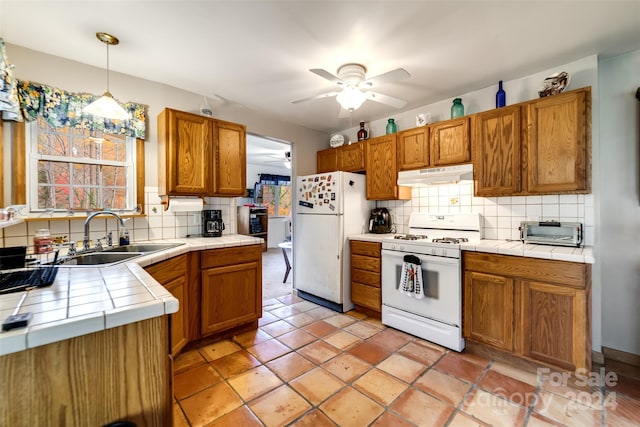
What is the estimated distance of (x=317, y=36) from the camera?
1844 mm

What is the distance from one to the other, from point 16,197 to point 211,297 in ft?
5.05

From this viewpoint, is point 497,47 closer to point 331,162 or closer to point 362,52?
point 362,52

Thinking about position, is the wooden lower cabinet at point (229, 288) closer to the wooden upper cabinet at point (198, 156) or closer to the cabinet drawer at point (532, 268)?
the wooden upper cabinet at point (198, 156)

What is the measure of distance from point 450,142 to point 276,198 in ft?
19.3

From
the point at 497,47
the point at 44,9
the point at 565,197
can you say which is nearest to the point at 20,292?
the point at 44,9

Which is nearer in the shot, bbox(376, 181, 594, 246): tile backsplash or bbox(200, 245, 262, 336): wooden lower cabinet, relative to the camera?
bbox(376, 181, 594, 246): tile backsplash

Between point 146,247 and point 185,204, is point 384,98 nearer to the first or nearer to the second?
point 185,204

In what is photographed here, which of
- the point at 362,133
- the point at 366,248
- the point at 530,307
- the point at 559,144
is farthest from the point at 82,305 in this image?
the point at 362,133

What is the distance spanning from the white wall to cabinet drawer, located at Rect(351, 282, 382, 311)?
1.80 metres

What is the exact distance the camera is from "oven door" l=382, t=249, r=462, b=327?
7.41 feet

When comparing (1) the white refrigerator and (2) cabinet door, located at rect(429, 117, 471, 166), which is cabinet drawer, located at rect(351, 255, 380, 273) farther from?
(2) cabinet door, located at rect(429, 117, 471, 166)

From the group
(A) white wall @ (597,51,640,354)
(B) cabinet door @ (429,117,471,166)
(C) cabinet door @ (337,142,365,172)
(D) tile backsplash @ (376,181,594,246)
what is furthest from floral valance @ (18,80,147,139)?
(A) white wall @ (597,51,640,354)

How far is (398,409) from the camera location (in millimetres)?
1603

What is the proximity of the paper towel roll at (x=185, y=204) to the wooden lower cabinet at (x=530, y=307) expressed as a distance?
2439 mm
